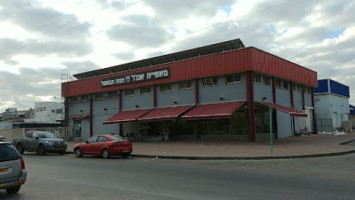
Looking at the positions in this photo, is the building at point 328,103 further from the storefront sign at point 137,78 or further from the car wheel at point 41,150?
the car wheel at point 41,150

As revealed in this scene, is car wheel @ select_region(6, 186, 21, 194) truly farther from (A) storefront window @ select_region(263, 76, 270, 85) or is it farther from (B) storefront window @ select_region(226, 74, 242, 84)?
(A) storefront window @ select_region(263, 76, 270, 85)

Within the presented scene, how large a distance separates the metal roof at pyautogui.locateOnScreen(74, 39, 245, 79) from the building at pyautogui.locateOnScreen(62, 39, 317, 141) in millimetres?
87

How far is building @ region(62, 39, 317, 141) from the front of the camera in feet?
82.2

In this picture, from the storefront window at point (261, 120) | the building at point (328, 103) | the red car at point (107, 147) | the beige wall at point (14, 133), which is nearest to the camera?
the red car at point (107, 147)

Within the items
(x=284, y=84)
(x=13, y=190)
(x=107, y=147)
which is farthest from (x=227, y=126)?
(x=13, y=190)

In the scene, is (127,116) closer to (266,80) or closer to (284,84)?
(266,80)

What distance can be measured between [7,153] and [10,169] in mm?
453

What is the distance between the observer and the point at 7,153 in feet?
27.4

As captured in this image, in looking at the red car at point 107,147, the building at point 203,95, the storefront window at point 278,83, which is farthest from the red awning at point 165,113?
the storefront window at point 278,83

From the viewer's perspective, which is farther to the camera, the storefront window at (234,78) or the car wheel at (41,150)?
the storefront window at (234,78)

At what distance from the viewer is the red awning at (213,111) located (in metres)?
22.9

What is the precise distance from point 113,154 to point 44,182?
8.35m

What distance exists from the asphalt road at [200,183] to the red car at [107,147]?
567 centimetres

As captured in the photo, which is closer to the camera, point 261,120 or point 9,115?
point 261,120
